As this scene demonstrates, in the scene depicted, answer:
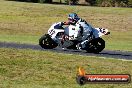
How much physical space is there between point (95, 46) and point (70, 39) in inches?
53.5

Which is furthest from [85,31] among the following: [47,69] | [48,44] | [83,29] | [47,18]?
[47,18]

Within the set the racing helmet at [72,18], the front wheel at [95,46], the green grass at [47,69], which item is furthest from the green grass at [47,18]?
the green grass at [47,69]

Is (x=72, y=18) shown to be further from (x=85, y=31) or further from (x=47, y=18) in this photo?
(x=47, y=18)

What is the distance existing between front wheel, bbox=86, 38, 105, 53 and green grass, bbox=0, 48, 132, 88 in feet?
14.4

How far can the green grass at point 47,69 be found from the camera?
13133 mm

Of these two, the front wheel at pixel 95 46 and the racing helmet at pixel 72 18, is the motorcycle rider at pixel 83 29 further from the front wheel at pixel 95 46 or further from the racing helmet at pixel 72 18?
the front wheel at pixel 95 46

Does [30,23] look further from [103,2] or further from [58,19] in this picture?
[103,2]

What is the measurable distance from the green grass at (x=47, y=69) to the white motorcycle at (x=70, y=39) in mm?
4476

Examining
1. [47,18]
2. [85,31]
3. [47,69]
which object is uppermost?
[47,69]

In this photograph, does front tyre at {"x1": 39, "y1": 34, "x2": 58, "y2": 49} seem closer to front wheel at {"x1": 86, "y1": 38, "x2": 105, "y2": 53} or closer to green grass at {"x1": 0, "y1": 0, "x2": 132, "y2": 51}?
front wheel at {"x1": 86, "y1": 38, "x2": 105, "y2": 53}

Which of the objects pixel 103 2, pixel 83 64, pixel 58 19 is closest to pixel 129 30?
pixel 58 19

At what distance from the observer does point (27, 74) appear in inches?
557

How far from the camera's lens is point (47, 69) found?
15.0 metres

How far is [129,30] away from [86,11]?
13.9 metres
